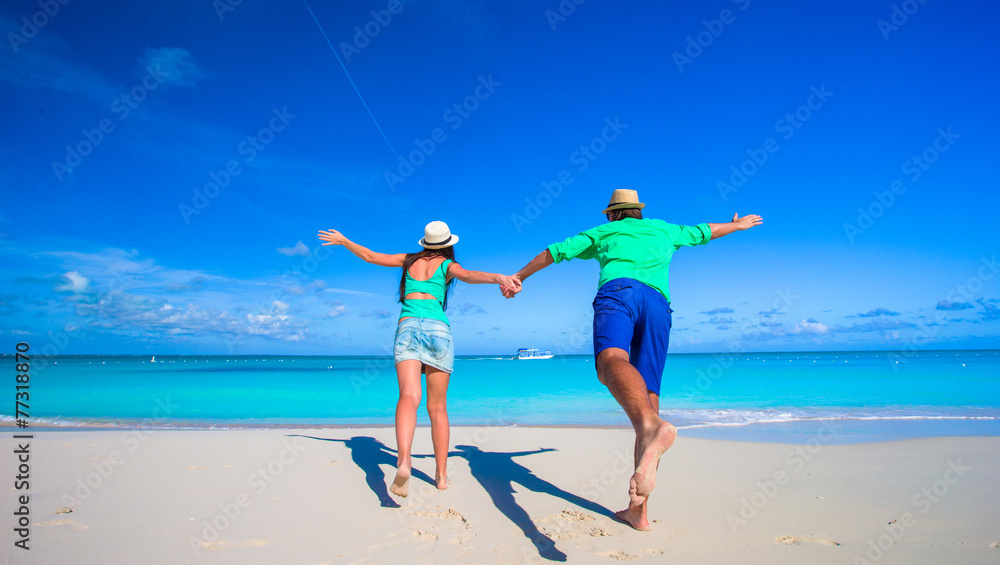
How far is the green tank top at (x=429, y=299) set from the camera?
3.86 m

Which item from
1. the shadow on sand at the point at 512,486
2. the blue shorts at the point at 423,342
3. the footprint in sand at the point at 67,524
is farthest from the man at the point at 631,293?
the footprint in sand at the point at 67,524

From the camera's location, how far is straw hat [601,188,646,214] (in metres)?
3.41

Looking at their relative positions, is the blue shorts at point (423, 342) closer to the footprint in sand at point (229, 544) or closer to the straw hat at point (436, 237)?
the straw hat at point (436, 237)

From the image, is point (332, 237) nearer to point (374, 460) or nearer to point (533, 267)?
point (533, 267)

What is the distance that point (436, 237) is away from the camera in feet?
13.1

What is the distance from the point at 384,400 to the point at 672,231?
39.3 ft

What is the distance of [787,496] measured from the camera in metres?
3.78

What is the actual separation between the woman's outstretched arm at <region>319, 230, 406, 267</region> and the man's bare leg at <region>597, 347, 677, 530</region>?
1.93m

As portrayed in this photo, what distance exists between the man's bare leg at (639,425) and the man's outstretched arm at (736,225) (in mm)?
1339

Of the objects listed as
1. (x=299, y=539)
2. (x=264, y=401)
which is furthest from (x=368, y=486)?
(x=264, y=401)

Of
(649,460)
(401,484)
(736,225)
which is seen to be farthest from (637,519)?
(736,225)

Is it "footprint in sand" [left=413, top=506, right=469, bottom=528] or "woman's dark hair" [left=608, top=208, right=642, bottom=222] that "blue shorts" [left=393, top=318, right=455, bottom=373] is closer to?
"footprint in sand" [left=413, top=506, right=469, bottom=528]

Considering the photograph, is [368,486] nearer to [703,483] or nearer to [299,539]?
[299,539]

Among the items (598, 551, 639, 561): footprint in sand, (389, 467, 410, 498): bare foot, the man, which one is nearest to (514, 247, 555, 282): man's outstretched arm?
the man
